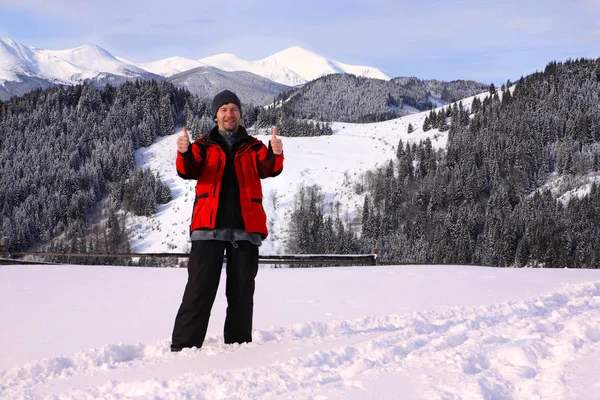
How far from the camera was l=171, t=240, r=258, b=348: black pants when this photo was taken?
153 inches

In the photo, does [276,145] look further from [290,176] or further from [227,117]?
[290,176]

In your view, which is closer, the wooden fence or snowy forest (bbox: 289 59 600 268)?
the wooden fence

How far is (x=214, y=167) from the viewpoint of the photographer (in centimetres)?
392

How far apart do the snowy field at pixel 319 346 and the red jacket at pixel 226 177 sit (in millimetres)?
1019

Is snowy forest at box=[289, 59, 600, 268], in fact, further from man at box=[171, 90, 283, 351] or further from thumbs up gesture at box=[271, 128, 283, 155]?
thumbs up gesture at box=[271, 128, 283, 155]

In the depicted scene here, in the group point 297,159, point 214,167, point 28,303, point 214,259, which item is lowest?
point 28,303

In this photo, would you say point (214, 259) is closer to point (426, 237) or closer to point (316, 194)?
point (316, 194)

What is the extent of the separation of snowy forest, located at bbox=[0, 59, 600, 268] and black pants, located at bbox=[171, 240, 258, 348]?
54766mm

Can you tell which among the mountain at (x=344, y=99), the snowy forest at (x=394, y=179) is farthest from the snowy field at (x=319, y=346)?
the mountain at (x=344, y=99)

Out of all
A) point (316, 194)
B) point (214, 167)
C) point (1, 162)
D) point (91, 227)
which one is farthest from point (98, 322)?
point (1, 162)

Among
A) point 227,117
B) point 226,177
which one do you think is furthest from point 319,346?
point 227,117

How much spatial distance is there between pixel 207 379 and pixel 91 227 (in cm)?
8226

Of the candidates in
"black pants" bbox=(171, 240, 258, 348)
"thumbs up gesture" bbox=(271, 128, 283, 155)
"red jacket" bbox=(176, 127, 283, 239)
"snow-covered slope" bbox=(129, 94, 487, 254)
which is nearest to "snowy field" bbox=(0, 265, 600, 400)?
"black pants" bbox=(171, 240, 258, 348)

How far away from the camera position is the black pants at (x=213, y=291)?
3875mm
